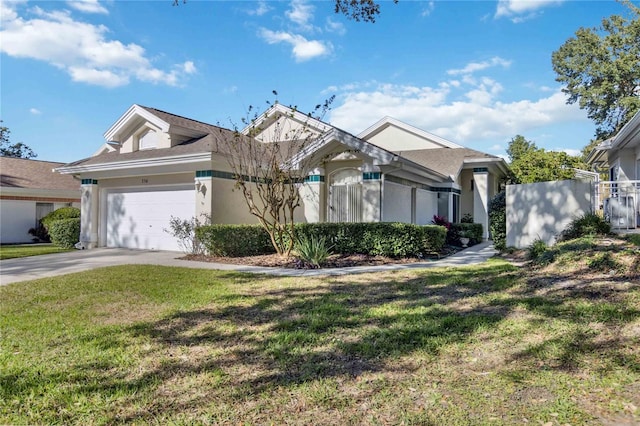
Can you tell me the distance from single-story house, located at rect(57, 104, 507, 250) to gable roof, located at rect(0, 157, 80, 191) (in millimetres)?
6892

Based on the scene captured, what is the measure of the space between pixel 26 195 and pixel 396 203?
20.1 metres

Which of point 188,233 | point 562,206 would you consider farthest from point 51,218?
point 562,206

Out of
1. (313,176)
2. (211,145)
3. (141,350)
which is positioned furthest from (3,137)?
(141,350)

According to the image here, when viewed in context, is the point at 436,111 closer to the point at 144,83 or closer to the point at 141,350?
the point at 144,83

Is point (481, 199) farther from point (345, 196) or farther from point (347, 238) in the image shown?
point (347, 238)

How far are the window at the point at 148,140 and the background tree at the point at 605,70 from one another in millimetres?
32653

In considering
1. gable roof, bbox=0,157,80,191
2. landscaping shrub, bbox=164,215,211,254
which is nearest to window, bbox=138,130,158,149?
landscaping shrub, bbox=164,215,211,254

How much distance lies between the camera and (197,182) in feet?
45.9

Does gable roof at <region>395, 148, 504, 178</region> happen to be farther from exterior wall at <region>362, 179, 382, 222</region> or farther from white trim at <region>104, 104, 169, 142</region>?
white trim at <region>104, 104, 169, 142</region>

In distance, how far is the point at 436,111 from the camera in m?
31.4

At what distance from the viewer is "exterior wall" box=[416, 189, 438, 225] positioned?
17469 mm

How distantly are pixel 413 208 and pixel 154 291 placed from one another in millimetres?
12077

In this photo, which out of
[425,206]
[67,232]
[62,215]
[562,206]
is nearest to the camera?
[562,206]

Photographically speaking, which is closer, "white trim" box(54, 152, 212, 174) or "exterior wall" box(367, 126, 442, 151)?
"white trim" box(54, 152, 212, 174)
